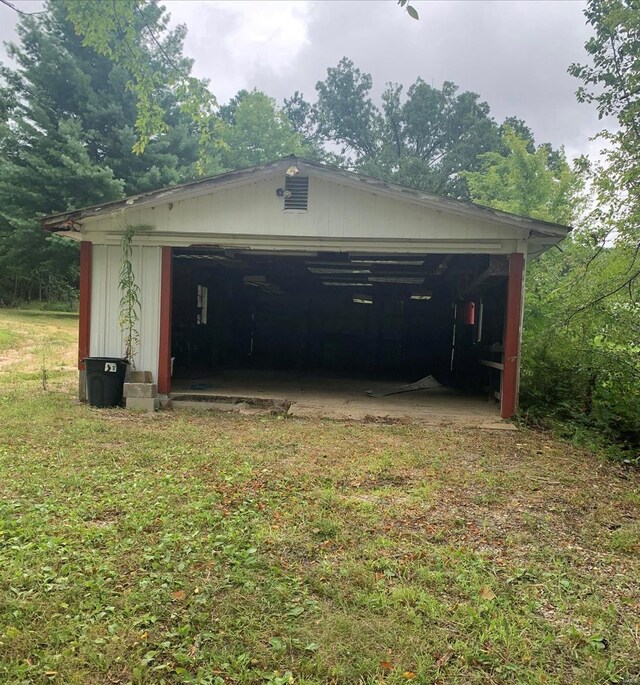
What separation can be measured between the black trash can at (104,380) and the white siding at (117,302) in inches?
13.0

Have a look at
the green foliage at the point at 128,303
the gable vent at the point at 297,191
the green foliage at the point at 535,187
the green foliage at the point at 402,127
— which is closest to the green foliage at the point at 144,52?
the gable vent at the point at 297,191

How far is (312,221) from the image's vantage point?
747 centimetres

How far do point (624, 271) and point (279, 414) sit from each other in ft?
15.2

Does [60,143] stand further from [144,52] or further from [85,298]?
[144,52]

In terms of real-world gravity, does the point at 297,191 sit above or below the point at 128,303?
above

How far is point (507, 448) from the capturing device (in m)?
6.05

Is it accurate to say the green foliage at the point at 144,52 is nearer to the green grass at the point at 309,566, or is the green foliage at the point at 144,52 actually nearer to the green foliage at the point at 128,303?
the green grass at the point at 309,566

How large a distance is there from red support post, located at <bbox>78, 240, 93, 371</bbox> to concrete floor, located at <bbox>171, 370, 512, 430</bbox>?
4.67ft

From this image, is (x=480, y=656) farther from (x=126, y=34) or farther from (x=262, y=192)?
(x=262, y=192)

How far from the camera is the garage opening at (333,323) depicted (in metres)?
10.1

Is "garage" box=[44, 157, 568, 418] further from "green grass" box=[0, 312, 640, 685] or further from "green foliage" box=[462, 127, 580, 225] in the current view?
"green foliage" box=[462, 127, 580, 225]

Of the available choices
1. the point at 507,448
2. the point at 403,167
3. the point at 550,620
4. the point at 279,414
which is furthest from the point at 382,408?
the point at 403,167

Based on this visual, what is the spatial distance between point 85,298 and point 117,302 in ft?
1.49

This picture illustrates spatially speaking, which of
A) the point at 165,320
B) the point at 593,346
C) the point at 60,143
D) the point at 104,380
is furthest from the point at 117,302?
the point at 60,143
